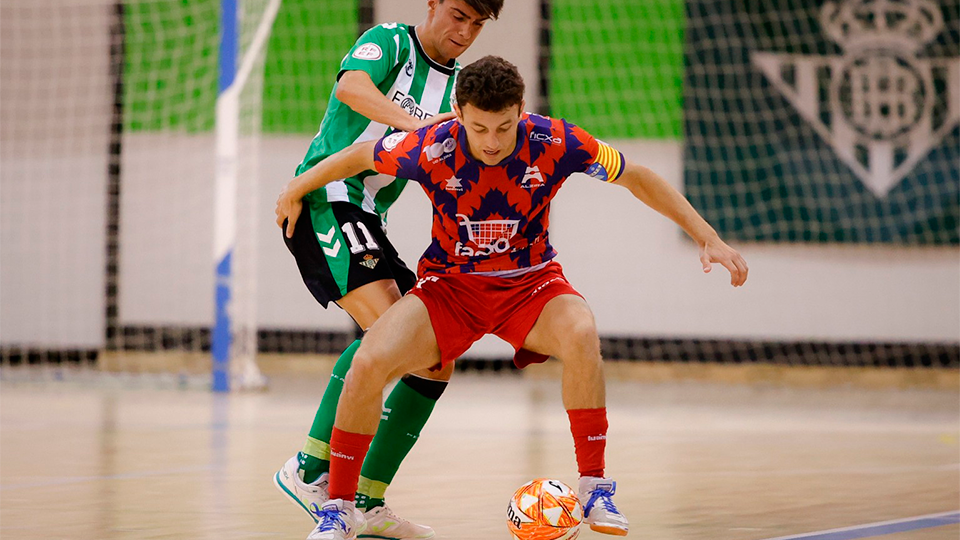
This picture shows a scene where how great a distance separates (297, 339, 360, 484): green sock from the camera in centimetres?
399

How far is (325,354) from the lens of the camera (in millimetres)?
11547

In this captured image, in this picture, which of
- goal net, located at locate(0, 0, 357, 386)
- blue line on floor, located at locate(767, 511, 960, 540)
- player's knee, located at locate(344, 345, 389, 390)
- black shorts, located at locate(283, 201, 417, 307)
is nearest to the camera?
player's knee, located at locate(344, 345, 389, 390)

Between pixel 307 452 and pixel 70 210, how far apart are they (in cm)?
846

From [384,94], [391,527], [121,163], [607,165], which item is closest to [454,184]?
[607,165]

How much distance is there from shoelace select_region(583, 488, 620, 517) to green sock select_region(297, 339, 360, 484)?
35.3 inches

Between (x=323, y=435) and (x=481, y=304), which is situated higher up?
(x=481, y=304)

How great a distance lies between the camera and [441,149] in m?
3.65

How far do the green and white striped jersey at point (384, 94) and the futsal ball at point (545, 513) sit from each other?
1.14m

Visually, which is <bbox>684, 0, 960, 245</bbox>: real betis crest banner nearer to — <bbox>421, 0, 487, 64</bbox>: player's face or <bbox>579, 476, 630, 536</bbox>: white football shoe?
<bbox>421, 0, 487, 64</bbox>: player's face

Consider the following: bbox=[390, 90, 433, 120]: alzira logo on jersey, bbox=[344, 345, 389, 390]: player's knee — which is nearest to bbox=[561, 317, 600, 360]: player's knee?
bbox=[344, 345, 389, 390]: player's knee

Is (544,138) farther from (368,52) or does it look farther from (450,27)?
(368,52)

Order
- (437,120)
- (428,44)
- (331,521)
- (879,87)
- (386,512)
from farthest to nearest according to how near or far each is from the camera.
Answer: (879,87), (428,44), (386,512), (437,120), (331,521)

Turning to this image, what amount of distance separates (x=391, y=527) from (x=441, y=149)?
1.20 m

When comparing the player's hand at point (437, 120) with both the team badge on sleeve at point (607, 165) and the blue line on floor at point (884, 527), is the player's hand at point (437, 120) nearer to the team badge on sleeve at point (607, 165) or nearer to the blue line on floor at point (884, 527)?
the team badge on sleeve at point (607, 165)
